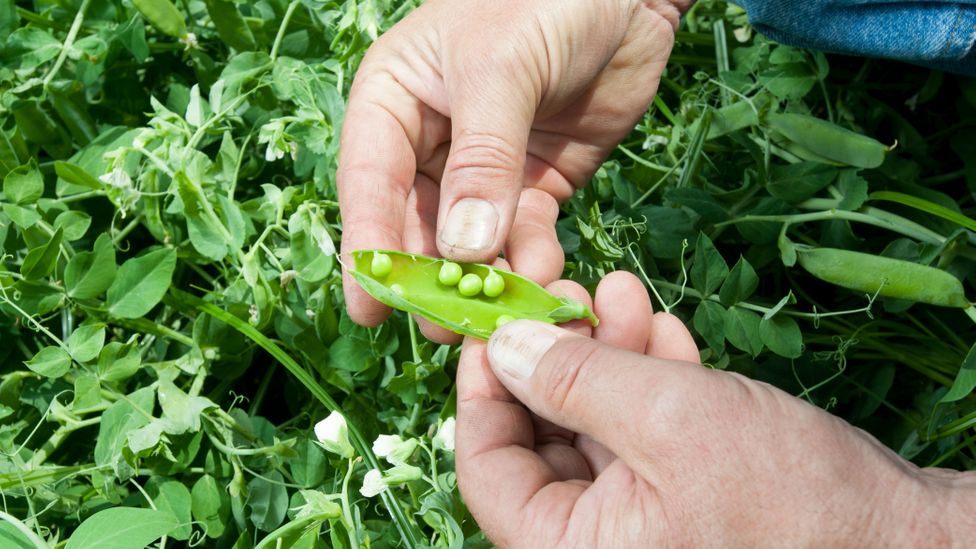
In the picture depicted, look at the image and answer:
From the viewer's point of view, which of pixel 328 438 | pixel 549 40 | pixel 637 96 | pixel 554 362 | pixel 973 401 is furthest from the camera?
pixel 637 96

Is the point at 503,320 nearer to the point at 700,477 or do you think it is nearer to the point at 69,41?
the point at 700,477

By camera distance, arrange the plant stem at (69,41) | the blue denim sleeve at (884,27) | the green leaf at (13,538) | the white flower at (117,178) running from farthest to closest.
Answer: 1. the plant stem at (69,41)
2. the blue denim sleeve at (884,27)
3. the white flower at (117,178)
4. the green leaf at (13,538)

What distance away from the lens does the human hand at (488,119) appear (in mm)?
1359

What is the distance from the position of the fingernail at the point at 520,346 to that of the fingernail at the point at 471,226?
16cm

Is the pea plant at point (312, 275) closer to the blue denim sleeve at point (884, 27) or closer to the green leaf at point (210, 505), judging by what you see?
the green leaf at point (210, 505)

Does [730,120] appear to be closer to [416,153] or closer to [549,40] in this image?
[549,40]

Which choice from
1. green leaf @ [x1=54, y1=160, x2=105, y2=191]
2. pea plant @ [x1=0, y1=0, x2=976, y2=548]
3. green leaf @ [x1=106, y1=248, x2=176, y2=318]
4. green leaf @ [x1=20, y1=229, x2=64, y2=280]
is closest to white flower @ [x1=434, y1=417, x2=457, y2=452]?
pea plant @ [x1=0, y1=0, x2=976, y2=548]

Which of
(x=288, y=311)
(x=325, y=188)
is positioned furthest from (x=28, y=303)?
(x=325, y=188)

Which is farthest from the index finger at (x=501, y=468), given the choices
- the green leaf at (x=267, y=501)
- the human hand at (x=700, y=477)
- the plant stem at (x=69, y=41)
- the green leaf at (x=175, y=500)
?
the plant stem at (x=69, y=41)

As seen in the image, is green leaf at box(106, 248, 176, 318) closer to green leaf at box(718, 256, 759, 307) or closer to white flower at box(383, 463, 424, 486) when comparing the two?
white flower at box(383, 463, 424, 486)

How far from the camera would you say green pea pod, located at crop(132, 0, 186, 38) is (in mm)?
1809

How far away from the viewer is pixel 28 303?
4.97ft

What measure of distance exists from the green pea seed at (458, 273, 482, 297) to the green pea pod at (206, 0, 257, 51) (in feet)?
2.92

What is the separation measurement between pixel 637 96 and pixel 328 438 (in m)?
0.97
